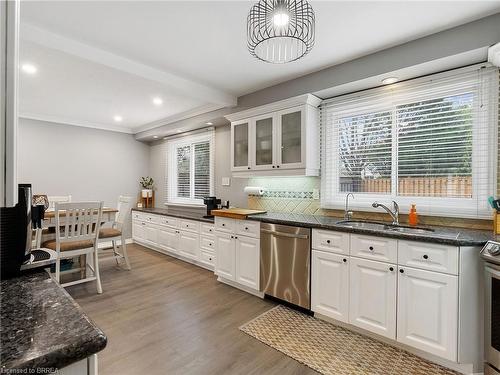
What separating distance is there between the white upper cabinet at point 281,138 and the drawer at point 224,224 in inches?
26.8

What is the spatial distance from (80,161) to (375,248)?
525cm

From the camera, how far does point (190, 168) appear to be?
5129mm

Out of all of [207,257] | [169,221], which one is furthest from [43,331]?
[169,221]

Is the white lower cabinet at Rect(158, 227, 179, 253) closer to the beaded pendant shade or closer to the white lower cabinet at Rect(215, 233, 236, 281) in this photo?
the white lower cabinet at Rect(215, 233, 236, 281)

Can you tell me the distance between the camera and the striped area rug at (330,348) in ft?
5.98

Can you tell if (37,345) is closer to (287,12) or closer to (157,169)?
(287,12)

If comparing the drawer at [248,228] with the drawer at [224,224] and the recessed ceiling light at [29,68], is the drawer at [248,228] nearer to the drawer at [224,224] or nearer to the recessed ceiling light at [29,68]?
the drawer at [224,224]

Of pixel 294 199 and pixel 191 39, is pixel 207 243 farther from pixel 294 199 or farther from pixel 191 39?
pixel 191 39

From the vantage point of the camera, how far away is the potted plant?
5.66 meters

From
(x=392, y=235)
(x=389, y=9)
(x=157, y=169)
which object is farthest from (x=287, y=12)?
(x=157, y=169)

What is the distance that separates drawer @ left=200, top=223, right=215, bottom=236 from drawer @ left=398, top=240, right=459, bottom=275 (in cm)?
241

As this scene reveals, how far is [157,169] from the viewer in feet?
19.2

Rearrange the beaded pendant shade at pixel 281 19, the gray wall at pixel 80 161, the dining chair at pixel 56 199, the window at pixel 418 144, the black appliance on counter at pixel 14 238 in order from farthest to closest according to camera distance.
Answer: the gray wall at pixel 80 161, the dining chair at pixel 56 199, the window at pixel 418 144, the beaded pendant shade at pixel 281 19, the black appliance on counter at pixel 14 238

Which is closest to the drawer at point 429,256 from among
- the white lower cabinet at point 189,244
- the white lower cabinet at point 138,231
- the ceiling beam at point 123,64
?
the ceiling beam at point 123,64
